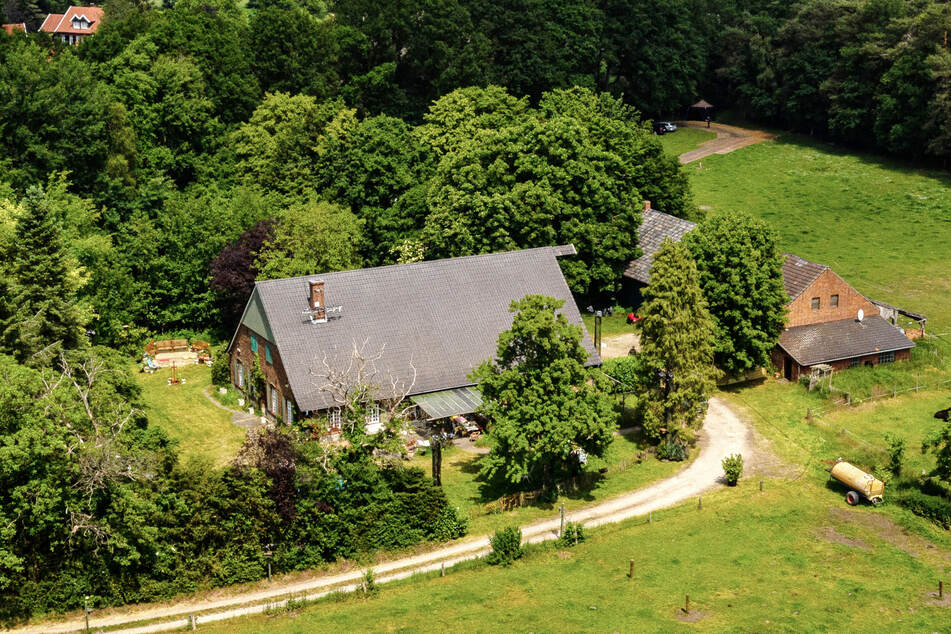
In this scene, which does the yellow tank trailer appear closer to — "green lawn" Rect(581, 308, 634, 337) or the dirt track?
"green lawn" Rect(581, 308, 634, 337)

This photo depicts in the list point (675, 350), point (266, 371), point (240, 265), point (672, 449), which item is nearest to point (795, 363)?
point (672, 449)

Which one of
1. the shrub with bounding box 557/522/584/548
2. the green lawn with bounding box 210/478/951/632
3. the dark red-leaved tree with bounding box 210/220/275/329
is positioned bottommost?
the green lawn with bounding box 210/478/951/632

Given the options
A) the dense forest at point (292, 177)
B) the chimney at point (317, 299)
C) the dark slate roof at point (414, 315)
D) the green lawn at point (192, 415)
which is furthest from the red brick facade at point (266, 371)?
the dense forest at point (292, 177)

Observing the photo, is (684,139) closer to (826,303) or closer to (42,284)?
(826,303)

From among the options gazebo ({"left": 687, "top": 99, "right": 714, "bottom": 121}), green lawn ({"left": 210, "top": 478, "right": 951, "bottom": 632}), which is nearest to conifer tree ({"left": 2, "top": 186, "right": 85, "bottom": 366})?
green lawn ({"left": 210, "top": 478, "right": 951, "bottom": 632})

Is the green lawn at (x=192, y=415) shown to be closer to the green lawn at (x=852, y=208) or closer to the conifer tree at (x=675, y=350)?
the conifer tree at (x=675, y=350)

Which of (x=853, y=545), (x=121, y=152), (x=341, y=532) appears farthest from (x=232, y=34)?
(x=853, y=545)
